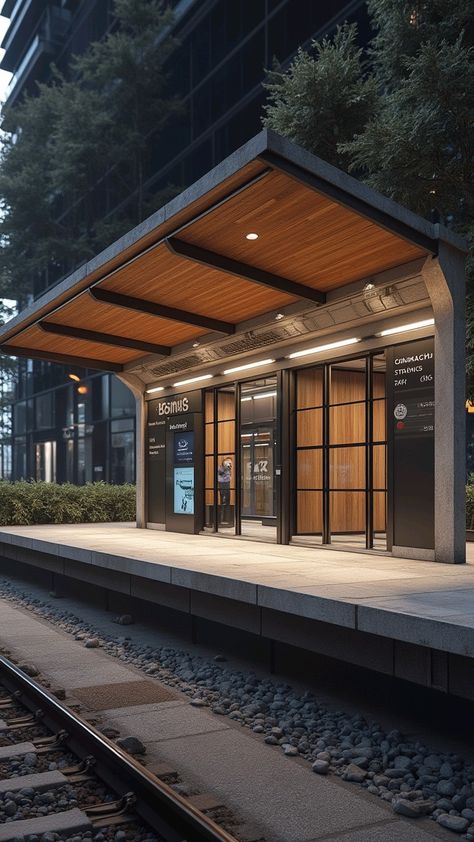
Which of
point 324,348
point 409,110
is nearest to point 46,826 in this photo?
point 324,348

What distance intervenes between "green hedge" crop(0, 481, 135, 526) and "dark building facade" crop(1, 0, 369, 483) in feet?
17.4

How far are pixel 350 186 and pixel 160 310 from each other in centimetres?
542

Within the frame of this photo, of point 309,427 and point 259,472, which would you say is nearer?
point 309,427

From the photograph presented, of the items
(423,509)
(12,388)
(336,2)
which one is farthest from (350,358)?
(12,388)

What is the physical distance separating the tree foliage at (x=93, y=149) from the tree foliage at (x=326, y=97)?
14.0 metres

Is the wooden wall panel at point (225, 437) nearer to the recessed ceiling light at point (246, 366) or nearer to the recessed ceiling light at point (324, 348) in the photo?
the recessed ceiling light at point (246, 366)

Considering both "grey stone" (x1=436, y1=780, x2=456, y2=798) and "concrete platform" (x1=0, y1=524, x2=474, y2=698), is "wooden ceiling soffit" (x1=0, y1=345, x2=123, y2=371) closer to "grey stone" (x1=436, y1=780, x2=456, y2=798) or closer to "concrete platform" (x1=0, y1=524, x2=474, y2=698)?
"concrete platform" (x1=0, y1=524, x2=474, y2=698)

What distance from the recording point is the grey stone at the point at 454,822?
4.72 m

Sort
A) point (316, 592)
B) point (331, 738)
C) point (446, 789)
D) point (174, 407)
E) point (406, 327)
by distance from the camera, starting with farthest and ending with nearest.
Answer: point (174, 407)
point (406, 327)
point (316, 592)
point (331, 738)
point (446, 789)

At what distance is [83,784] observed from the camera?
5.36 m

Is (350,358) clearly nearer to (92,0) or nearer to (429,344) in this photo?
(429,344)

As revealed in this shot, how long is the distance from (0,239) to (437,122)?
90.9ft

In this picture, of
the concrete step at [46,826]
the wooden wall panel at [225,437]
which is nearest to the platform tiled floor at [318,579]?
the wooden wall panel at [225,437]

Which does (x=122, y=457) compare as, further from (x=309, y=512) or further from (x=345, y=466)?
(x=345, y=466)
